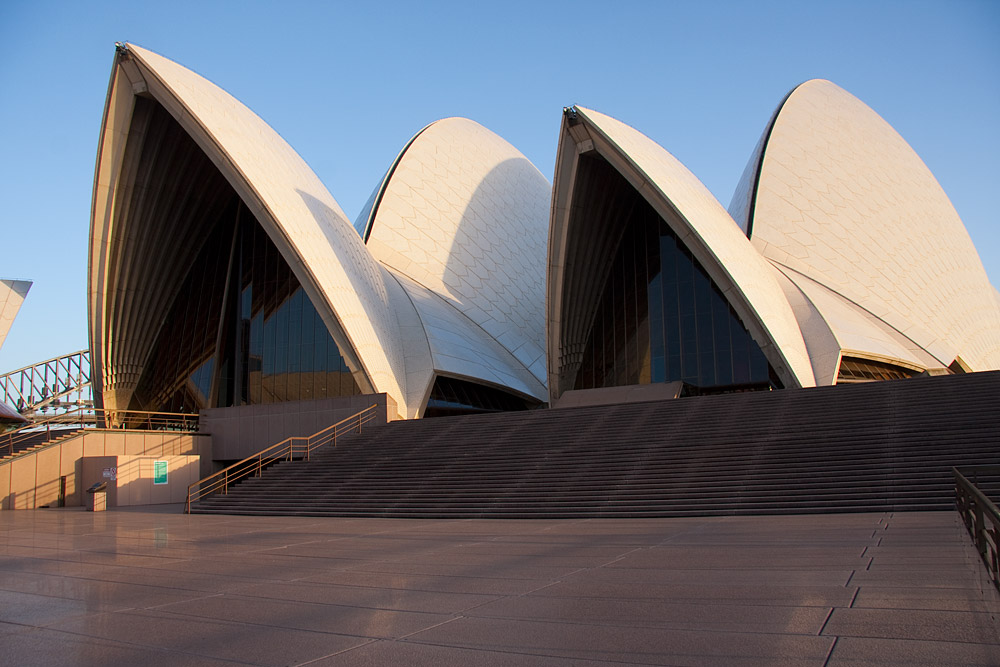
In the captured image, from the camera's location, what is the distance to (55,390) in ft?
137

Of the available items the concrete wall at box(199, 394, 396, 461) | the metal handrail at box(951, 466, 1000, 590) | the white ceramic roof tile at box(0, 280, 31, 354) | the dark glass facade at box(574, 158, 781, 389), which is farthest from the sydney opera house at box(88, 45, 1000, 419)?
the metal handrail at box(951, 466, 1000, 590)

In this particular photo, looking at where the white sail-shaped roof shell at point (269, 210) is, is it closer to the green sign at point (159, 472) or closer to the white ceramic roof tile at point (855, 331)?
the green sign at point (159, 472)

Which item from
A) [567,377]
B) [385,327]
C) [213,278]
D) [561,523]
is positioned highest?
[213,278]

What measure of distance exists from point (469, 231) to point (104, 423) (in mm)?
15262

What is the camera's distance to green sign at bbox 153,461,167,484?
2025 centimetres

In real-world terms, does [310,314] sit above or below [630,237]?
below

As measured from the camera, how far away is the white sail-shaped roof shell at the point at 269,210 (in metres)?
21.9

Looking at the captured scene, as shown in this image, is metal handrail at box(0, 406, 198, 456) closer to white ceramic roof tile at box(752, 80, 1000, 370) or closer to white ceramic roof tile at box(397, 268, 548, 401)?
white ceramic roof tile at box(397, 268, 548, 401)

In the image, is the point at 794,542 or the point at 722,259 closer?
the point at 794,542

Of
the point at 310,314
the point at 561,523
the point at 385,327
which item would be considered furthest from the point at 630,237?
the point at 561,523

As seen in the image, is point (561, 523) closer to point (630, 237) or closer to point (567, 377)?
point (567, 377)

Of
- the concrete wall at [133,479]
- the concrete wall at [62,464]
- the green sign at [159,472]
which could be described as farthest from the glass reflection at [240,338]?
the green sign at [159,472]

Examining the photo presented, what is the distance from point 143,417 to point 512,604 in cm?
2660

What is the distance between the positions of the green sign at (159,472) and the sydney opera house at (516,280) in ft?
18.4
